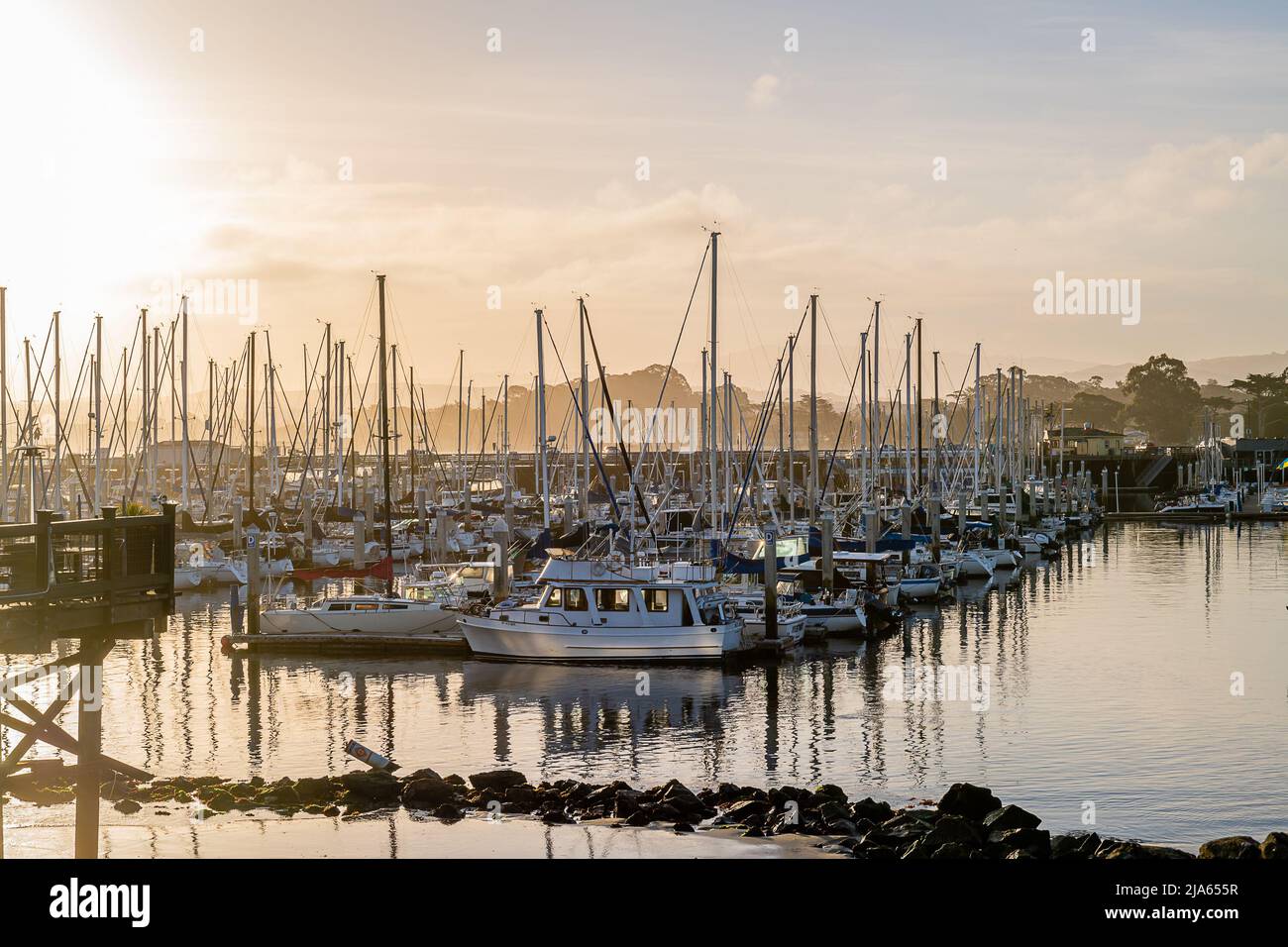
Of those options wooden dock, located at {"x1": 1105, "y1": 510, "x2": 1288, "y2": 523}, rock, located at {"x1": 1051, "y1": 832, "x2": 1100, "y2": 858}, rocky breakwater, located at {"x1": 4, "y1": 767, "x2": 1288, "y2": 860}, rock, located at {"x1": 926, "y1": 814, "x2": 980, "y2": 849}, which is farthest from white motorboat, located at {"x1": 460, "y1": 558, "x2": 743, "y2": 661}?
wooden dock, located at {"x1": 1105, "y1": 510, "x2": 1288, "y2": 523}

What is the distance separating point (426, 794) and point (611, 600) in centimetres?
1925

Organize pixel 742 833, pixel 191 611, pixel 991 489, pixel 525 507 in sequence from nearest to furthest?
1. pixel 742 833
2. pixel 191 611
3. pixel 525 507
4. pixel 991 489

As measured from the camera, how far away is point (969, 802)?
2611cm

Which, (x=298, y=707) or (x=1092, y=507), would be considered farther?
(x=1092, y=507)

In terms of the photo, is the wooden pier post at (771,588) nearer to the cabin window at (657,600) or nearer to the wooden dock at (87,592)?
the cabin window at (657,600)

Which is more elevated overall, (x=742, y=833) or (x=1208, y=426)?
(x=1208, y=426)

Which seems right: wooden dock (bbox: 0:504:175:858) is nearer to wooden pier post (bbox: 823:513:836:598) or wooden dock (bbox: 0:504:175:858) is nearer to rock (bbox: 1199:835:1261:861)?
rock (bbox: 1199:835:1261:861)

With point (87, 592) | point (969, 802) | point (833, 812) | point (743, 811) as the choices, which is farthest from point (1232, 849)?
point (87, 592)

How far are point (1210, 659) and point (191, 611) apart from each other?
41086mm

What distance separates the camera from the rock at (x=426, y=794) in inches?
1054
